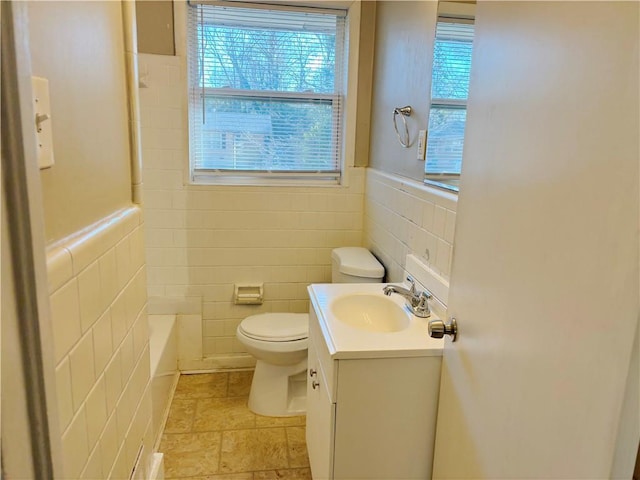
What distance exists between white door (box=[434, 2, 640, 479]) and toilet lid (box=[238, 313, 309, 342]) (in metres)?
1.27

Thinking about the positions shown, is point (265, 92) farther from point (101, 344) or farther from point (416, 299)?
point (101, 344)

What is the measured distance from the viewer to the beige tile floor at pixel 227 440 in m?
2.03

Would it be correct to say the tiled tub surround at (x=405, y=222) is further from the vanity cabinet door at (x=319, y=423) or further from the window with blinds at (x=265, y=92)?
the vanity cabinet door at (x=319, y=423)

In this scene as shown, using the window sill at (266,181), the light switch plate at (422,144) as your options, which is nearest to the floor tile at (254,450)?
the window sill at (266,181)

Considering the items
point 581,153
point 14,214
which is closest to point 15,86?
point 14,214

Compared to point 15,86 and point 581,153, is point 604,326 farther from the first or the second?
point 15,86

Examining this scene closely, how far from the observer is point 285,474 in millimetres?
2018

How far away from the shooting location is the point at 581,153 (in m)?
0.71

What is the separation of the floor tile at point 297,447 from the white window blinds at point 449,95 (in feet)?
4.69

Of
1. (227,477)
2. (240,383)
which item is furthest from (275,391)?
(227,477)

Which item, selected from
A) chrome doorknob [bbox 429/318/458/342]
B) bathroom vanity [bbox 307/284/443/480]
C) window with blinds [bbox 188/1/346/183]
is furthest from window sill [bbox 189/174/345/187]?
chrome doorknob [bbox 429/318/458/342]

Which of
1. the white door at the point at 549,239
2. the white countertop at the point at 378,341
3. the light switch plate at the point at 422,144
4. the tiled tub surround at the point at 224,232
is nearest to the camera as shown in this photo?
the white door at the point at 549,239

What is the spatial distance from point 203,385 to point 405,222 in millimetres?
1625

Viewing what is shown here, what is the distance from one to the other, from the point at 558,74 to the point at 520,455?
72 cm
